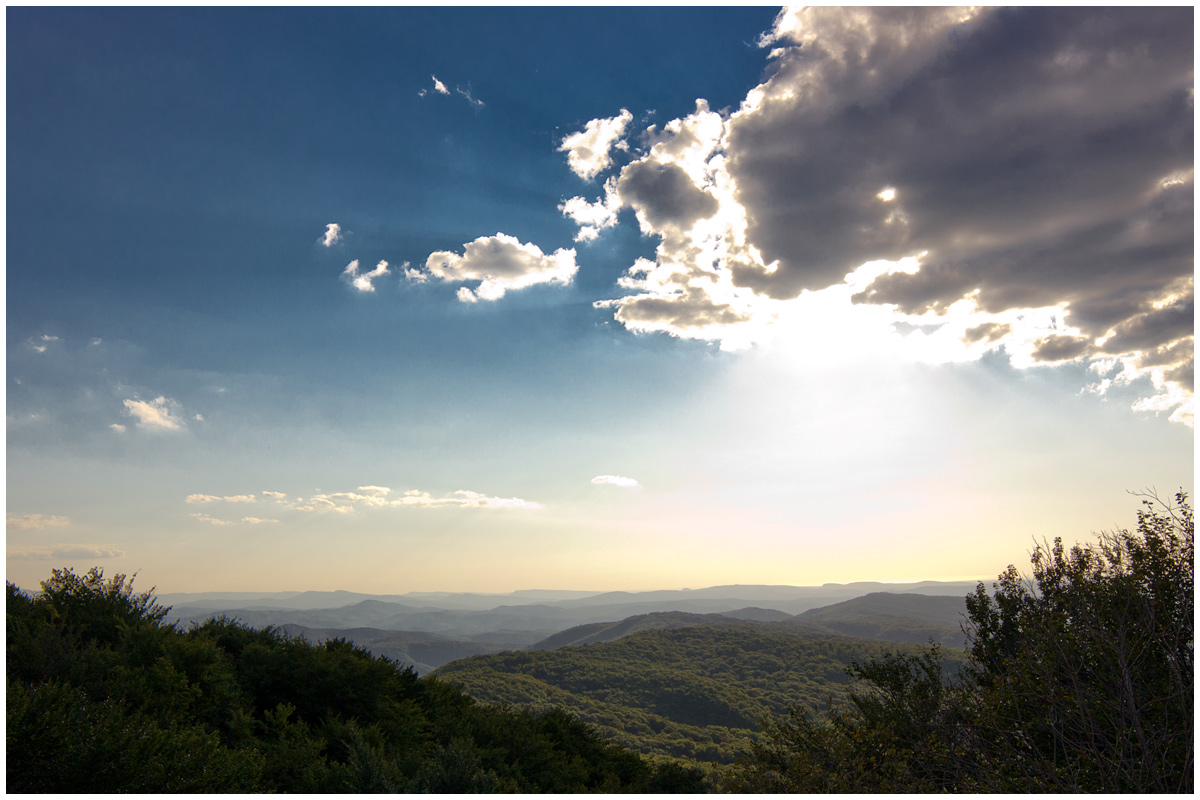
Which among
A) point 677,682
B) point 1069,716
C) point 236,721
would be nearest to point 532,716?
point 236,721

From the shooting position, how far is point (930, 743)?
2059cm

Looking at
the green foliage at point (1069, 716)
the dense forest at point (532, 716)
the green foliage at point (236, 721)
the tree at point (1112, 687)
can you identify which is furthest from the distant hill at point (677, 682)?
the tree at point (1112, 687)

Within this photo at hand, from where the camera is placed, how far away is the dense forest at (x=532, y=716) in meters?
12.7

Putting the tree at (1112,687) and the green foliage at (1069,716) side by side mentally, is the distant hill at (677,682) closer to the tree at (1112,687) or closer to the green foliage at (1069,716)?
the green foliage at (1069,716)

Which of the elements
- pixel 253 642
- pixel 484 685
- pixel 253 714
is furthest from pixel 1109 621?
pixel 484 685

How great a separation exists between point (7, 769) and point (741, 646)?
199862 mm

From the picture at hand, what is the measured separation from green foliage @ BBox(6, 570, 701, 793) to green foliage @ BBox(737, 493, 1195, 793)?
9.11 meters

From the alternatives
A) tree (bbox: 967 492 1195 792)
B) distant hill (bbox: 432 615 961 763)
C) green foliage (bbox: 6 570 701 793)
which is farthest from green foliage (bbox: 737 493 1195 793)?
distant hill (bbox: 432 615 961 763)

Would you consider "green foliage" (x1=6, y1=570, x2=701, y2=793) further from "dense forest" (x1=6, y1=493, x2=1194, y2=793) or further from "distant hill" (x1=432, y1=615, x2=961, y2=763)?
"distant hill" (x1=432, y1=615, x2=961, y2=763)

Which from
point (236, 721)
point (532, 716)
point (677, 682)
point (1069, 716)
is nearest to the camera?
point (1069, 716)

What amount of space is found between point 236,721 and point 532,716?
1695 cm

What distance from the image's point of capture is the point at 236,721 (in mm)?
19328

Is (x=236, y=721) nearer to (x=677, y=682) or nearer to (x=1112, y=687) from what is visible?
(x=1112, y=687)

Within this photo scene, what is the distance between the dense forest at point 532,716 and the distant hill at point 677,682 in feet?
247
